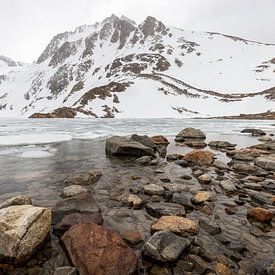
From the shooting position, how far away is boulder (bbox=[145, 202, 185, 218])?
276 inches

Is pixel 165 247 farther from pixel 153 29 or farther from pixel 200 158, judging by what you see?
pixel 153 29

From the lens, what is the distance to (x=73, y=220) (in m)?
6.07

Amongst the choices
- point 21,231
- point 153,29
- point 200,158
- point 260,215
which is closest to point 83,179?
point 21,231

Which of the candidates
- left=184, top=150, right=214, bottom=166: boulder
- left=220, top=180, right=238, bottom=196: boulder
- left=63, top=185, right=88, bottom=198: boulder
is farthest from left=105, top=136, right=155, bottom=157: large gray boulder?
left=63, top=185, right=88, bottom=198: boulder

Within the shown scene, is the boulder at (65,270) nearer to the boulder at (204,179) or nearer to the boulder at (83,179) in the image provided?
the boulder at (83,179)

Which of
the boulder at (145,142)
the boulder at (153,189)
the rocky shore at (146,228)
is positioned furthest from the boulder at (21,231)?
the boulder at (145,142)

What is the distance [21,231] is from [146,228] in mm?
2743

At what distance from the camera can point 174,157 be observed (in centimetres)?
1434

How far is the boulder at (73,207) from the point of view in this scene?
649 centimetres

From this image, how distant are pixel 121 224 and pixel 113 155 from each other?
29.3ft

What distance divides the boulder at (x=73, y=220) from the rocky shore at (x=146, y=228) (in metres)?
0.02

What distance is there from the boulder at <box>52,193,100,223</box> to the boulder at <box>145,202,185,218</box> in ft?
4.83

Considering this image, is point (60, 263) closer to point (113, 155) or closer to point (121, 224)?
point (121, 224)

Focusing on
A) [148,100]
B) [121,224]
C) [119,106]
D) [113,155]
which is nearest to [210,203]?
[121,224]
